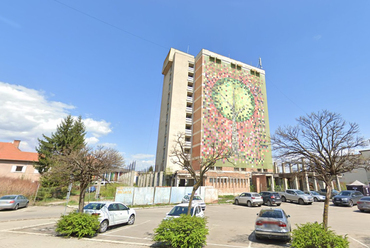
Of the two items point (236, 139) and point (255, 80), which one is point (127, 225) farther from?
point (255, 80)

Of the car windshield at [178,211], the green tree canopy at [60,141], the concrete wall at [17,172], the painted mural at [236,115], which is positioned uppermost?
the painted mural at [236,115]

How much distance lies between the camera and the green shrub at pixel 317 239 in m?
6.86

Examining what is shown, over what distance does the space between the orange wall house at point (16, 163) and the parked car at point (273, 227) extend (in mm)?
39886

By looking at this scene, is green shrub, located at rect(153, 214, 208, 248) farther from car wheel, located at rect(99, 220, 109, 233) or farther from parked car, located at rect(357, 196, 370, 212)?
parked car, located at rect(357, 196, 370, 212)

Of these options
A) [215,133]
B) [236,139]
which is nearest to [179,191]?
[215,133]

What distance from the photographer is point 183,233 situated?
7980 millimetres

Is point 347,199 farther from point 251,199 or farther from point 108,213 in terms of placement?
point 108,213

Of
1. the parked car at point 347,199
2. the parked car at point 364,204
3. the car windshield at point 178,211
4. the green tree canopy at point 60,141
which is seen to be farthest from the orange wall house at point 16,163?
the parked car at point 347,199

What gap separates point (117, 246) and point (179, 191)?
63.4ft

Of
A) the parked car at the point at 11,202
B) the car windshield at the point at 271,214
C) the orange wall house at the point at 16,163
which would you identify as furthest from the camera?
the orange wall house at the point at 16,163

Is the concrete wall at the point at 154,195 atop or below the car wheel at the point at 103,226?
atop

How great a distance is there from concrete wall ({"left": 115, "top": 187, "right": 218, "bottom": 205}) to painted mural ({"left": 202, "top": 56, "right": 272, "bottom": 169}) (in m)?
12.9

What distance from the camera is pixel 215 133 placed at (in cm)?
4166

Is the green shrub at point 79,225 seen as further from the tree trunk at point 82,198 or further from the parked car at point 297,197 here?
the parked car at point 297,197
